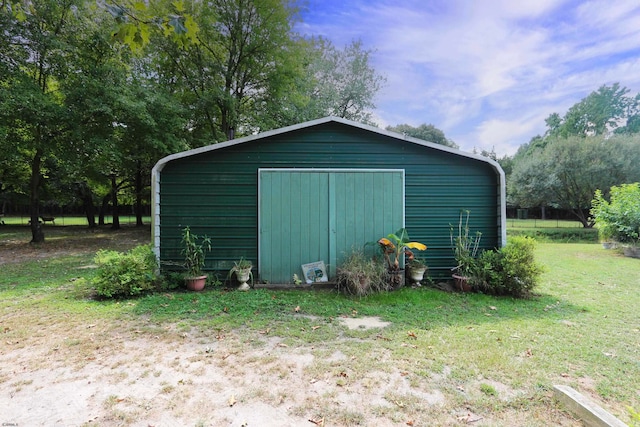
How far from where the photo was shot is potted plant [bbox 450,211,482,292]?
17.4ft

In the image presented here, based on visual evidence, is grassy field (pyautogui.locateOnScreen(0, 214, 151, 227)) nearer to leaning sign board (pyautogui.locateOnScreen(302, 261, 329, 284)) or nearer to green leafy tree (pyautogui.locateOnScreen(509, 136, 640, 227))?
leaning sign board (pyautogui.locateOnScreen(302, 261, 329, 284))

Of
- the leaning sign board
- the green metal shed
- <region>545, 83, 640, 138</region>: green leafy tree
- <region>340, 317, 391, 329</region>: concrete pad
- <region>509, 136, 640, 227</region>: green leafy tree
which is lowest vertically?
<region>340, 317, 391, 329</region>: concrete pad

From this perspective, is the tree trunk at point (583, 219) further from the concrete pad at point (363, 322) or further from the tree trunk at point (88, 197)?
the tree trunk at point (88, 197)

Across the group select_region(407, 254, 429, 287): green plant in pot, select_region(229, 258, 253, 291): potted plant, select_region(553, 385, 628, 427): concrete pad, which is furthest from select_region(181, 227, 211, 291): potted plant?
select_region(553, 385, 628, 427): concrete pad

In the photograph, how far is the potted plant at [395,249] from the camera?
5.31m

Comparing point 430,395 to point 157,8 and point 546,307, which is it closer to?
point 546,307

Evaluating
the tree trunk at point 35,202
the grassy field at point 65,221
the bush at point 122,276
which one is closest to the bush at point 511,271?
the bush at point 122,276

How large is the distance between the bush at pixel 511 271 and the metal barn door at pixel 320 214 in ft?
5.27

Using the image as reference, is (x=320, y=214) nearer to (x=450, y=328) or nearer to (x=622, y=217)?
(x=450, y=328)

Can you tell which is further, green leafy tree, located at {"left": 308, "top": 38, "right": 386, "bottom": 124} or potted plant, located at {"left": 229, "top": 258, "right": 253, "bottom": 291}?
green leafy tree, located at {"left": 308, "top": 38, "right": 386, "bottom": 124}

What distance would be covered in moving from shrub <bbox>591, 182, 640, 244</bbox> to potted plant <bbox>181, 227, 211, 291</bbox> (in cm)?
1240

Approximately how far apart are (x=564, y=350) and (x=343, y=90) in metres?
18.5

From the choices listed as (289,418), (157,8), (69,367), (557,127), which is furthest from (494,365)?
(557,127)

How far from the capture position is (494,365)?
9.11 ft
